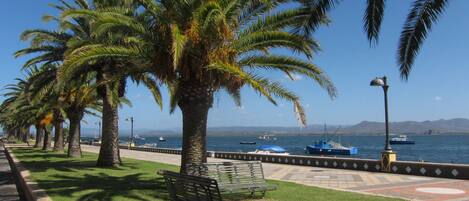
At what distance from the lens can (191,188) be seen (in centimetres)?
884

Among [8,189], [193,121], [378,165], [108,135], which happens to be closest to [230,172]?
[193,121]

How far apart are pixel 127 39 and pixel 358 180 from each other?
846 cm

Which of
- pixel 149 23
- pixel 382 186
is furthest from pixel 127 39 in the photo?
pixel 382 186

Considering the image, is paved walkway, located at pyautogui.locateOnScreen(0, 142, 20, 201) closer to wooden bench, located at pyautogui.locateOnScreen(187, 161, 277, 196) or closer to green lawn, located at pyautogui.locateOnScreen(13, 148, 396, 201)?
green lawn, located at pyautogui.locateOnScreen(13, 148, 396, 201)

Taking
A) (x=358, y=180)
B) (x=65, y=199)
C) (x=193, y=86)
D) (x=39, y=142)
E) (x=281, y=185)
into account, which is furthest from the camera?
(x=39, y=142)

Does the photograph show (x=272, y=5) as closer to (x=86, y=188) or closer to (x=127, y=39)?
(x=127, y=39)

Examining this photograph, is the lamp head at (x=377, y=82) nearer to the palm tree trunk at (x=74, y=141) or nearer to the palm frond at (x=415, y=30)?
the palm frond at (x=415, y=30)

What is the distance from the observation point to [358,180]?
16.8 m

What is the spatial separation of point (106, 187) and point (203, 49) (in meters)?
4.23

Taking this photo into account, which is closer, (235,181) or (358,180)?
(235,181)

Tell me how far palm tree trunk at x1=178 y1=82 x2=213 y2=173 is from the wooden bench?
0.77m

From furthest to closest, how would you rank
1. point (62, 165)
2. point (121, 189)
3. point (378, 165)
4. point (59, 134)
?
point (59, 134) < point (62, 165) < point (378, 165) < point (121, 189)

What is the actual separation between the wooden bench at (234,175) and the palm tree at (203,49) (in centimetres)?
109

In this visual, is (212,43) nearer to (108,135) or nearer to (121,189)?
(121,189)
